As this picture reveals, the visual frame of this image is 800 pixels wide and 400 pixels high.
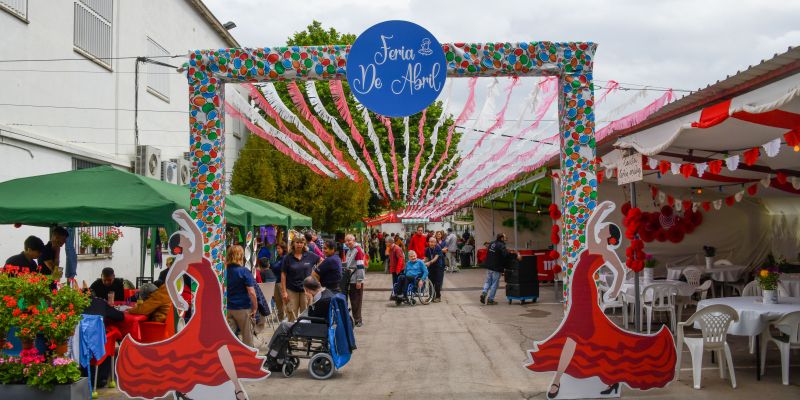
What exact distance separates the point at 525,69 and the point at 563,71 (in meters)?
0.40

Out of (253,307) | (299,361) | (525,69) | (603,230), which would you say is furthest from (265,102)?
(603,230)

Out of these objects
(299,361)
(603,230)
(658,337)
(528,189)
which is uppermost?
(528,189)

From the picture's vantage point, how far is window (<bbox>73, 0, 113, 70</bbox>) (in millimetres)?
15531

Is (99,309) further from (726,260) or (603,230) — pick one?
(726,260)

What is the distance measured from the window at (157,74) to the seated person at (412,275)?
341 inches

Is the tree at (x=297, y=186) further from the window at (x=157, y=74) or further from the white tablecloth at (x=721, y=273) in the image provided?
the white tablecloth at (x=721, y=273)

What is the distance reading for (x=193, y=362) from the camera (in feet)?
23.1

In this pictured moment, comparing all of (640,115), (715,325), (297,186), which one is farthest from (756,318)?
(297,186)

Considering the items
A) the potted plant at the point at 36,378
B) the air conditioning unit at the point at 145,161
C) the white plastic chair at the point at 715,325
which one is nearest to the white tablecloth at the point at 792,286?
the white plastic chair at the point at 715,325

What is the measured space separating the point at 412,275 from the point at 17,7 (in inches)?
401

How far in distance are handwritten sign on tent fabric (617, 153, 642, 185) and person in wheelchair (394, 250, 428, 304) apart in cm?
853

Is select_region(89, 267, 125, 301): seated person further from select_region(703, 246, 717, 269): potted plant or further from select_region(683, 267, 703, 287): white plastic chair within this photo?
select_region(703, 246, 717, 269): potted plant

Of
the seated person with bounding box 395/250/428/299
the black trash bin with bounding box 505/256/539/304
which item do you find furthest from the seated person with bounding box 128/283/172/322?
the black trash bin with bounding box 505/256/539/304

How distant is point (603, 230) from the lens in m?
7.27
